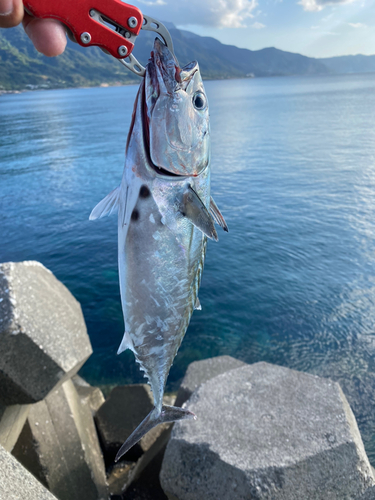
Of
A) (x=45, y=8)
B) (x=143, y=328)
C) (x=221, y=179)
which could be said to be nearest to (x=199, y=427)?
(x=143, y=328)

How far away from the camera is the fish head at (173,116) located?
2.55 m

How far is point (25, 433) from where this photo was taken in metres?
6.27

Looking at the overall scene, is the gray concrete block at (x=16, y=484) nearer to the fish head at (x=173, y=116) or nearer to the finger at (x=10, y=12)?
the fish head at (x=173, y=116)

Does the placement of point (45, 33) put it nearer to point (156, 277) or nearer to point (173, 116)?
point (173, 116)

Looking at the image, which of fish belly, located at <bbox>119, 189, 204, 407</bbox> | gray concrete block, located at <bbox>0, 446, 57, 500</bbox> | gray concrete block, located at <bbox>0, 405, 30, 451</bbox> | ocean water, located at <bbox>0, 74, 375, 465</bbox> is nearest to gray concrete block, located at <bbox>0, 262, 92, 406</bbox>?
gray concrete block, located at <bbox>0, 405, 30, 451</bbox>

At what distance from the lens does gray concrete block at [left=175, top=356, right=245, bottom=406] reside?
7.82m

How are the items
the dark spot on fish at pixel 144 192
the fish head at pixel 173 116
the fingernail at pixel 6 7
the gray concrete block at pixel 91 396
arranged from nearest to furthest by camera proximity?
the fingernail at pixel 6 7, the fish head at pixel 173 116, the dark spot on fish at pixel 144 192, the gray concrete block at pixel 91 396

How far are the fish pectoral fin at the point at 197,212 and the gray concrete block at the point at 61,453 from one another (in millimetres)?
5654

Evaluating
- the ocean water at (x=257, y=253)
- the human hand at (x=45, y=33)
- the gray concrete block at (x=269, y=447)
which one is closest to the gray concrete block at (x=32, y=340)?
the gray concrete block at (x=269, y=447)

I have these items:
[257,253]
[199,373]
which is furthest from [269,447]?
[257,253]

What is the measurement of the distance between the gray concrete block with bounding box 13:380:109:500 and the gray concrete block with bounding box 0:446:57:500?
8.99 feet

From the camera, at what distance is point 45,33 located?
8.45 feet

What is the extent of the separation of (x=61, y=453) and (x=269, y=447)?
3.65 meters

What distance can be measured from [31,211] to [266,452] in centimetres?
2199
